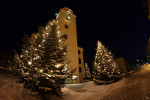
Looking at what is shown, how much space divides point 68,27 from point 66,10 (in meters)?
5.99

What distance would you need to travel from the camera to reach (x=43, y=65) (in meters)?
7.28

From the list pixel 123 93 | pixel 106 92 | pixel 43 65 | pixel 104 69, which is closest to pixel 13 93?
pixel 43 65

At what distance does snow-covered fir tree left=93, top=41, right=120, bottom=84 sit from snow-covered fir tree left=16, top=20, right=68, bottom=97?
7073mm

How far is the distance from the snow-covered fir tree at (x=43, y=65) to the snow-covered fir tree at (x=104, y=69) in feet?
23.2

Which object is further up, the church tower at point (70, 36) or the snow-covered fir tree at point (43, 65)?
the church tower at point (70, 36)

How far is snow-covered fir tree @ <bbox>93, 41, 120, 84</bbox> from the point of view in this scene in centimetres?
1268

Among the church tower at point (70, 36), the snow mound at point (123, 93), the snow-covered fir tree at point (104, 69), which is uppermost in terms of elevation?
the church tower at point (70, 36)

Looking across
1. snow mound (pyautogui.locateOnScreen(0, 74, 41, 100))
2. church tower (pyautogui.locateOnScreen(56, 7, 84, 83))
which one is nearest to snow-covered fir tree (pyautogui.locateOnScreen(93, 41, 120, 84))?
church tower (pyautogui.locateOnScreen(56, 7, 84, 83))

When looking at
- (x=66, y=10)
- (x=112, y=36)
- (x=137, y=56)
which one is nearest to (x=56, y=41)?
(x=66, y=10)

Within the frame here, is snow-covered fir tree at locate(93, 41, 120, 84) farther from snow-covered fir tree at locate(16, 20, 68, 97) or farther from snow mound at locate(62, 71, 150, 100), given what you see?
snow-covered fir tree at locate(16, 20, 68, 97)

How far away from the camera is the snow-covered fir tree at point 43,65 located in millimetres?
6660

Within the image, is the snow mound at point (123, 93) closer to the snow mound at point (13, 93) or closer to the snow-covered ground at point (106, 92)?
the snow-covered ground at point (106, 92)

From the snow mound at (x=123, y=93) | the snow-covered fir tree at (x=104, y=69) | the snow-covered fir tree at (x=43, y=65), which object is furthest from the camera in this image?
the snow-covered fir tree at (x=104, y=69)

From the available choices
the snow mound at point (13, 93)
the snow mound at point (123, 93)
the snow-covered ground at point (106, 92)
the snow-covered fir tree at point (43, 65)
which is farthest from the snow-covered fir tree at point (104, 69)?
the snow mound at point (13, 93)
